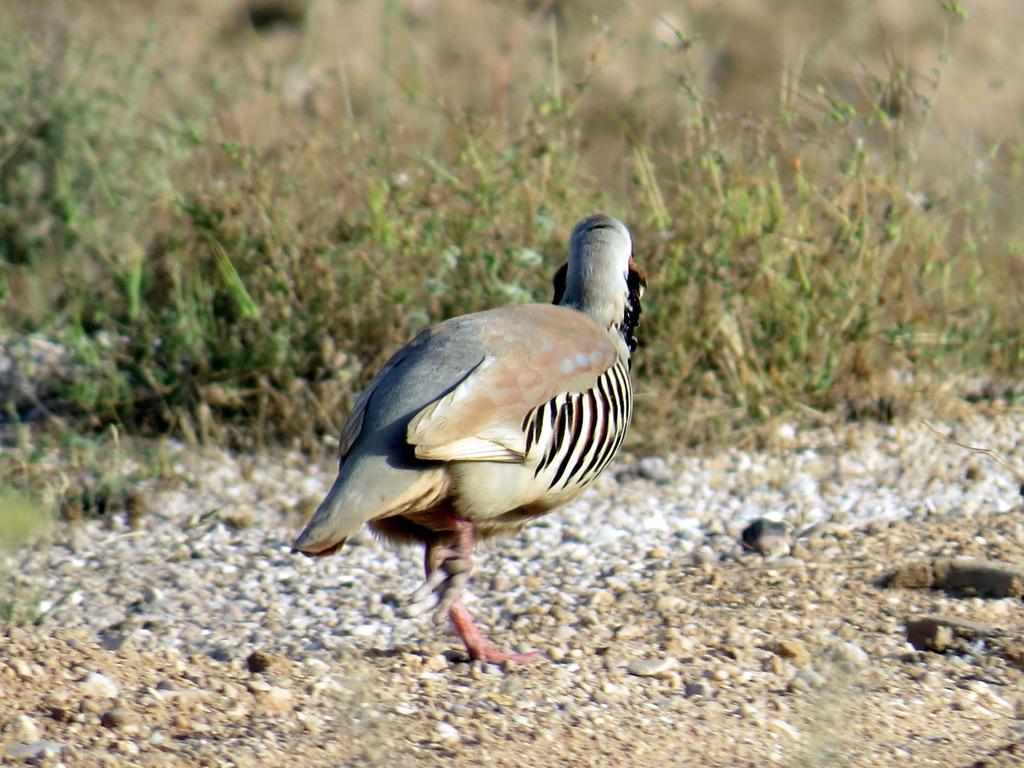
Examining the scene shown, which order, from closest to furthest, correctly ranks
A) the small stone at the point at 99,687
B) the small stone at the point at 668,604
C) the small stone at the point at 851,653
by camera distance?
the small stone at the point at 99,687 < the small stone at the point at 851,653 < the small stone at the point at 668,604

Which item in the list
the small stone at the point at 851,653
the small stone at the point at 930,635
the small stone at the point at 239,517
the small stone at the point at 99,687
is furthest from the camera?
the small stone at the point at 239,517

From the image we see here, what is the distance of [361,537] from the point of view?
5.35 m

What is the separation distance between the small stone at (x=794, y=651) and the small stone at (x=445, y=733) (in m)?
1.05

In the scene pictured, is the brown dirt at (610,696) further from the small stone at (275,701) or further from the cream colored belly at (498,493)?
the cream colored belly at (498,493)

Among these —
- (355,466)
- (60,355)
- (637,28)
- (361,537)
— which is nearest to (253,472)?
(361,537)

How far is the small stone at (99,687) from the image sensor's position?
3514mm

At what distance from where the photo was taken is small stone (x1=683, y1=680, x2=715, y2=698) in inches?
151

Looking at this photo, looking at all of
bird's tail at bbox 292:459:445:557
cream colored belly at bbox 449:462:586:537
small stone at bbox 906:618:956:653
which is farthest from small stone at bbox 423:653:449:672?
small stone at bbox 906:618:956:653

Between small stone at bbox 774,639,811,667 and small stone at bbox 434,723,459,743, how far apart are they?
3.44 ft

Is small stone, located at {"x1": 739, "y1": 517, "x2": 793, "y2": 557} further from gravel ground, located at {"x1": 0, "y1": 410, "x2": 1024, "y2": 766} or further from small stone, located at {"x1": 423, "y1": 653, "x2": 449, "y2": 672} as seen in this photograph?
small stone, located at {"x1": 423, "y1": 653, "x2": 449, "y2": 672}

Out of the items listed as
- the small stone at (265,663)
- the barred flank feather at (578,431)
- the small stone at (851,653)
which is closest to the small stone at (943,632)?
the small stone at (851,653)

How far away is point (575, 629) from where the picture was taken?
441 cm

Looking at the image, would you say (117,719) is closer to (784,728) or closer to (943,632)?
(784,728)

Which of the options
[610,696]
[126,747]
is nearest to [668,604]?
[610,696]
